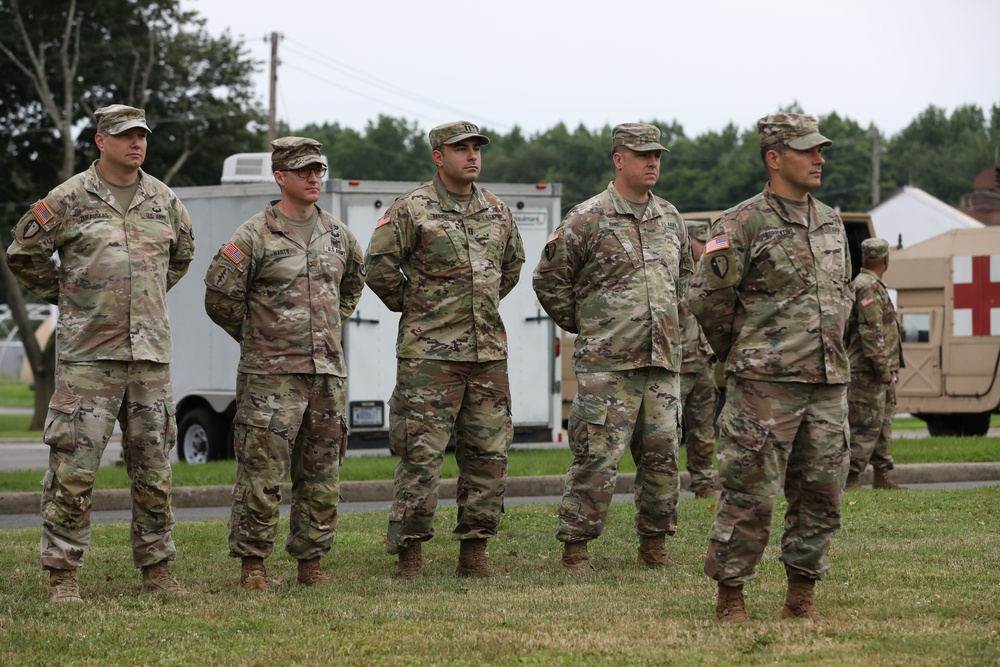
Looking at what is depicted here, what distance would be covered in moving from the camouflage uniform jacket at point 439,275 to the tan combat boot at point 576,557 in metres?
1.16

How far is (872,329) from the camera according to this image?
39.4 feet

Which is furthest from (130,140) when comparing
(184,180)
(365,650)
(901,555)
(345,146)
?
(345,146)

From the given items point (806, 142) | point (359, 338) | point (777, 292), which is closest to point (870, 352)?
point (359, 338)

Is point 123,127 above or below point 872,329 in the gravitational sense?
above

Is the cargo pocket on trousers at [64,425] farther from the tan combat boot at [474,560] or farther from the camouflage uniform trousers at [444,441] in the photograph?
the tan combat boot at [474,560]

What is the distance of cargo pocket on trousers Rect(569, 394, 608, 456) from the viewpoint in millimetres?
8125

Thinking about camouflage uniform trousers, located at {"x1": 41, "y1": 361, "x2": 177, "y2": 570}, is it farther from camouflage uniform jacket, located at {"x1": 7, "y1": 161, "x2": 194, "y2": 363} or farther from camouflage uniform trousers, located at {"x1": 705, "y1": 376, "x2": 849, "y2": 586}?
camouflage uniform trousers, located at {"x1": 705, "y1": 376, "x2": 849, "y2": 586}

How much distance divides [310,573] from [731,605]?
252 centimetres

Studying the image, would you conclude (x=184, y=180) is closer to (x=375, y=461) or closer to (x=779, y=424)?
(x=375, y=461)

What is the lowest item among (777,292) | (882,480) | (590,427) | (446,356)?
(882,480)

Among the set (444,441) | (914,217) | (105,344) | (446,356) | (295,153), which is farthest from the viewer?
(914,217)

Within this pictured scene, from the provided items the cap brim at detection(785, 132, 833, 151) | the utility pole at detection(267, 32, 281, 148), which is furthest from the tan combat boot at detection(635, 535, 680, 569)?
the utility pole at detection(267, 32, 281, 148)

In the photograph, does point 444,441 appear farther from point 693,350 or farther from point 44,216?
point 693,350

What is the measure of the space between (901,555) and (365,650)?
379 centimetres
